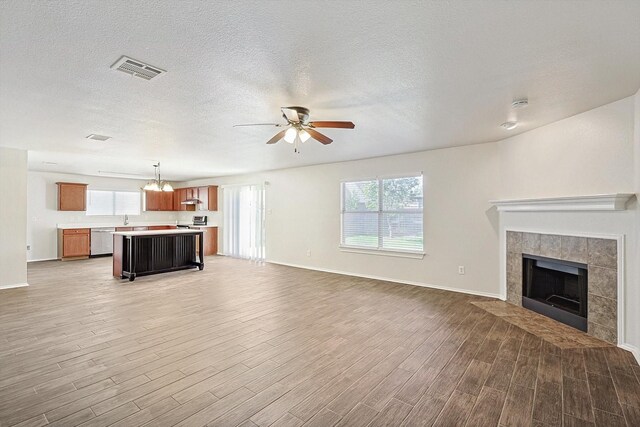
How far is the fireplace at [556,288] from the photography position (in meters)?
3.53

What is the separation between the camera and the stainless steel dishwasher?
29.4 feet

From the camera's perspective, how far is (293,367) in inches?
104

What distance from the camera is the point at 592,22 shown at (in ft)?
5.98

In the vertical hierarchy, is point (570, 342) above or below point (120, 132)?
below

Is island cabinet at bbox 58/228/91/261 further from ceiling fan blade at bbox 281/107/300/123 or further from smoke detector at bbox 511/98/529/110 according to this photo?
smoke detector at bbox 511/98/529/110

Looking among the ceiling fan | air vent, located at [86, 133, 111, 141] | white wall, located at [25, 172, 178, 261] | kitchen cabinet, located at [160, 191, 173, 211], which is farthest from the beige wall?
white wall, located at [25, 172, 178, 261]

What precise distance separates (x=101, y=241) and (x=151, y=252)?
153 inches

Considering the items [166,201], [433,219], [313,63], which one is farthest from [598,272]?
[166,201]

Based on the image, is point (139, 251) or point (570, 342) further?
point (139, 251)

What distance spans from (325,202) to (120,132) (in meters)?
4.01

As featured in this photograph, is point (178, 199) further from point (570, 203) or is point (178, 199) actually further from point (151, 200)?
point (570, 203)

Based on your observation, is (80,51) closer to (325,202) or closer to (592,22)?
(592,22)

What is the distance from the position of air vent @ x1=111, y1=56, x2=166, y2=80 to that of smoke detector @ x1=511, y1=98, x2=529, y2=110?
3284 millimetres

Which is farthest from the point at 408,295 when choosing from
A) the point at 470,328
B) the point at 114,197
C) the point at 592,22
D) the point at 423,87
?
the point at 114,197
